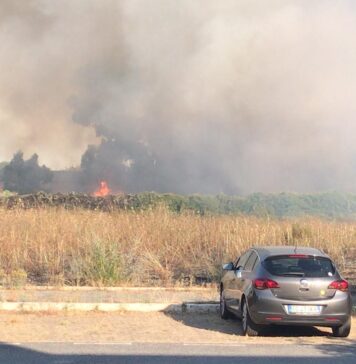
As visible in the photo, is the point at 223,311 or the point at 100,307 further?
the point at 100,307

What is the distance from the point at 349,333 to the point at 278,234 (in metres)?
10.9

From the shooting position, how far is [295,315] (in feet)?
35.4

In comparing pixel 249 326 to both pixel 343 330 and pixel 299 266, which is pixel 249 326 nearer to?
pixel 299 266

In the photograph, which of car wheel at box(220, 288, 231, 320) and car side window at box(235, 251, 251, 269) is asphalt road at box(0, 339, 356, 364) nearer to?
car side window at box(235, 251, 251, 269)

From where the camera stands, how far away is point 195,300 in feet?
50.7

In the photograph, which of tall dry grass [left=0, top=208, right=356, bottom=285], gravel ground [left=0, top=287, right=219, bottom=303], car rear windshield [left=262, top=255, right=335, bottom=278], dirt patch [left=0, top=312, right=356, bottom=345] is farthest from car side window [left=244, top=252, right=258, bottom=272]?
tall dry grass [left=0, top=208, right=356, bottom=285]

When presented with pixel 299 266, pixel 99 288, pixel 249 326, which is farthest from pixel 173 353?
pixel 99 288

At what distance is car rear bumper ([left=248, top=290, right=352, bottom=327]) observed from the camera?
425 inches

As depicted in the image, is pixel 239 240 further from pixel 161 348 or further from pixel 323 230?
pixel 161 348

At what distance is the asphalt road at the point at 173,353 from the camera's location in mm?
8961

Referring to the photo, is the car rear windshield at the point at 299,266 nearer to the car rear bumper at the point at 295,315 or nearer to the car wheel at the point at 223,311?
the car rear bumper at the point at 295,315

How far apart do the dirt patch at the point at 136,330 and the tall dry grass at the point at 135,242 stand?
3877 mm

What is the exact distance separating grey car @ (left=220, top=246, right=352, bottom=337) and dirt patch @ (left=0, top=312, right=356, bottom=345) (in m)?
0.35

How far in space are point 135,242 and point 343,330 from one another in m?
9.86
